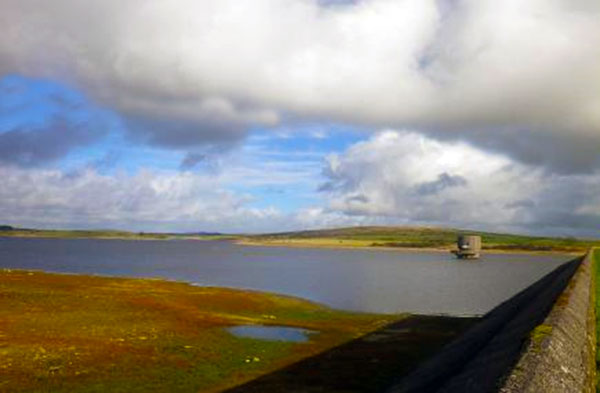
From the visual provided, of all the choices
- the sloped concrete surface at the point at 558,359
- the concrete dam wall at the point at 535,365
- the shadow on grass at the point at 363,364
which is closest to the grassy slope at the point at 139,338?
the shadow on grass at the point at 363,364

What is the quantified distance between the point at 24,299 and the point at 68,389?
33.2 metres

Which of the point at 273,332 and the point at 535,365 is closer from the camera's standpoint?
the point at 535,365

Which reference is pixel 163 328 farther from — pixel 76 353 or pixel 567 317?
pixel 567 317

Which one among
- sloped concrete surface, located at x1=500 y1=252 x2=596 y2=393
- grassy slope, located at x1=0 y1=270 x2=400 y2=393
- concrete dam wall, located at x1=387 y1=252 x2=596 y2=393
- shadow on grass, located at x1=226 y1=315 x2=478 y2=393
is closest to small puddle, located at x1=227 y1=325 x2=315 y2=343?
grassy slope, located at x1=0 y1=270 x2=400 y2=393

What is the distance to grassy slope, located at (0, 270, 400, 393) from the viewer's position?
105 feet

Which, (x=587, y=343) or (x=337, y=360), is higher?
(x=587, y=343)

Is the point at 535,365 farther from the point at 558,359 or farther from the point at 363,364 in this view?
the point at 363,364

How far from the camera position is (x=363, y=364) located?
37.6 m

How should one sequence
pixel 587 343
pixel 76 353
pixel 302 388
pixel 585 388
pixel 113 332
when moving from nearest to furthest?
pixel 585 388, pixel 587 343, pixel 302 388, pixel 76 353, pixel 113 332

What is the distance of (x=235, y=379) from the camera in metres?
33.5

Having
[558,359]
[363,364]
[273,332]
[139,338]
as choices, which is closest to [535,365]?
[558,359]

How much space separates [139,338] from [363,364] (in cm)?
1643

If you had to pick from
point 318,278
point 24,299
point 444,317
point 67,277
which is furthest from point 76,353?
point 318,278

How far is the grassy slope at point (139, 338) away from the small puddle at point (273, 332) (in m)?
1.32
